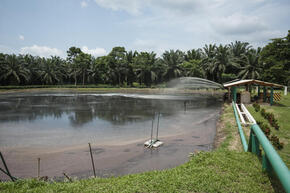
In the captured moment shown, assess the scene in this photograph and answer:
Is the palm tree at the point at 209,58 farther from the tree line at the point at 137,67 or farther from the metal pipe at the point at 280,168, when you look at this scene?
the metal pipe at the point at 280,168

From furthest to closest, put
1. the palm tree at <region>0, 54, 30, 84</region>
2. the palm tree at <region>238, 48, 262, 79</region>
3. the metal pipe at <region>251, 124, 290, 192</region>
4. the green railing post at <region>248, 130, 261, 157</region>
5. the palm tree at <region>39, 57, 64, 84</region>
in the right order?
the palm tree at <region>39, 57, 64, 84</region>
the palm tree at <region>0, 54, 30, 84</region>
the palm tree at <region>238, 48, 262, 79</region>
the green railing post at <region>248, 130, 261, 157</region>
the metal pipe at <region>251, 124, 290, 192</region>

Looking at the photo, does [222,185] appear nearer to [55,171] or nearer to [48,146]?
[55,171]

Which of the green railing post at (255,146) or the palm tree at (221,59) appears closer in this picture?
the green railing post at (255,146)

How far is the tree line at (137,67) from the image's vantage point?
164 ft

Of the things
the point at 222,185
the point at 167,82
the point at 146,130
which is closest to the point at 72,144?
the point at 146,130

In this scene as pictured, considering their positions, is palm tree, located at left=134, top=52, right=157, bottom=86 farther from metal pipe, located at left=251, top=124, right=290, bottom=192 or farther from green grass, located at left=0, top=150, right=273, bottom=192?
metal pipe, located at left=251, top=124, right=290, bottom=192

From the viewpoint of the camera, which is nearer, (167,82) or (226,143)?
(226,143)

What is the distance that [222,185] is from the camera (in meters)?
3.51

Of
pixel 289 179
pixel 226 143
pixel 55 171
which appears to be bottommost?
pixel 55 171

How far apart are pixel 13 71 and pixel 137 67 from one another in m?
34.9

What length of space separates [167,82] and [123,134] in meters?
52.9

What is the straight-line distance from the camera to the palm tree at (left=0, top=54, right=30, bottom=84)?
56.7 m

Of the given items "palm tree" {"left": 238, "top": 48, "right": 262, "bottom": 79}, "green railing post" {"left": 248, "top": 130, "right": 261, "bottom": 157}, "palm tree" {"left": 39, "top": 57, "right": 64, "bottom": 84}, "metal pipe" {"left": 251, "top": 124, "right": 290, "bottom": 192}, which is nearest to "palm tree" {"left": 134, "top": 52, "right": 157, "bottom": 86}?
"palm tree" {"left": 238, "top": 48, "right": 262, "bottom": 79}

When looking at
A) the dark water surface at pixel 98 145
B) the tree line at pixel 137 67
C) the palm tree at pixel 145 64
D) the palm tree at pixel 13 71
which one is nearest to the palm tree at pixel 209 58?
the tree line at pixel 137 67
